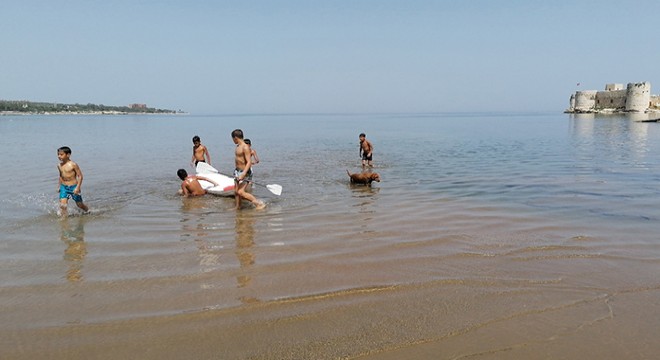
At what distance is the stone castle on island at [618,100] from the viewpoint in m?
72.9

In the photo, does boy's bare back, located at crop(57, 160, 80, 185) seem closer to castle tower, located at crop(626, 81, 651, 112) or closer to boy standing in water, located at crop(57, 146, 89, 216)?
boy standing in water, located at crop(57, 146, 89, 216)

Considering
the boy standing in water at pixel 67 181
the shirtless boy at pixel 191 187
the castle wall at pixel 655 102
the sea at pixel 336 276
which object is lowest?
the sea at pixel 336 276

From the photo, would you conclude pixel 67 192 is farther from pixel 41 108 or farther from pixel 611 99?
pixel 41 108

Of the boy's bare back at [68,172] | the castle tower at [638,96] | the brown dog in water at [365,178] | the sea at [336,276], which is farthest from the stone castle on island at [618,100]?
the boy's bare back at [68,172]

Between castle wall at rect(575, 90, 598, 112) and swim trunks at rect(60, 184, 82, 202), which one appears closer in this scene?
swim trunks at rect(60, 184, 82, 202)

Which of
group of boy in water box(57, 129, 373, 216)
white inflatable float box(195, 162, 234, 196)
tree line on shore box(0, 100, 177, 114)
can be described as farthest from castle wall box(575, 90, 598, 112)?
tree line on shore box(0, 100, 177, 114)

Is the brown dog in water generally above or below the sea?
above

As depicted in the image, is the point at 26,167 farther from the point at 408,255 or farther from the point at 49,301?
the point at 408,255

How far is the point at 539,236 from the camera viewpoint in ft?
22.5

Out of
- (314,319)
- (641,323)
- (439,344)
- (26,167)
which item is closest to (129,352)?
(314,319)

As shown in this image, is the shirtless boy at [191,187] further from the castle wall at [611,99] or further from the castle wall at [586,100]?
the castle wall at [586,100]

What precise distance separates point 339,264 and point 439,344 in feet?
7.12

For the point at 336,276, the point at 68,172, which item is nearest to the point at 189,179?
the point at 68,172

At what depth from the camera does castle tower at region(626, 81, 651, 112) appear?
71.9m
